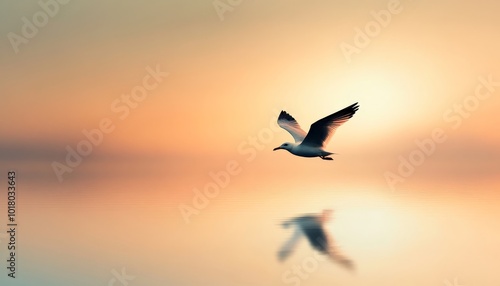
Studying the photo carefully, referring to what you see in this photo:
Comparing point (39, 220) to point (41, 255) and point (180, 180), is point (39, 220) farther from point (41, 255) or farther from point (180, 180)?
point (180, 180)

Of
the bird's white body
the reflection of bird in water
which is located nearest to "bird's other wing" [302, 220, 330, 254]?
the reflection of bird in water

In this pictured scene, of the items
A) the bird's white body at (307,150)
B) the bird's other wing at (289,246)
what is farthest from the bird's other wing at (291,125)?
the bird's other wing at (289,246)

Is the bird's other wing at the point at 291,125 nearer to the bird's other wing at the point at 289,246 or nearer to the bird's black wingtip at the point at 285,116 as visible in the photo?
the bird's black wingtip at the point at 285,116

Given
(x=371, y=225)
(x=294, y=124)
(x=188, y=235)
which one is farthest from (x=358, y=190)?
(x=188, y=235)

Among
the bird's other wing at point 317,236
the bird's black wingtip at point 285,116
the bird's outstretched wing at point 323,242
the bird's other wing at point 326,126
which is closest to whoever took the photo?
the bird's outstretched wing at point 323,242

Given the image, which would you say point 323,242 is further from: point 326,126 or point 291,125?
point 291,125

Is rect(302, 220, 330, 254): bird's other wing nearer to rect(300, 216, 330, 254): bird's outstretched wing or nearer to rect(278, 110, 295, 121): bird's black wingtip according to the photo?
→ rect(300, 216, 330, 254): bird's outstretched wing

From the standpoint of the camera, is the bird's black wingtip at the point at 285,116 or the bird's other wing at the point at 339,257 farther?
the bird's black wingtip at the point at 285,116
